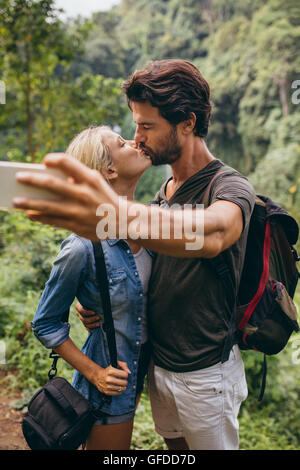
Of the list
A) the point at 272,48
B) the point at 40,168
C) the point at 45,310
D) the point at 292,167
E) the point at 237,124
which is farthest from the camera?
the point at 237,124

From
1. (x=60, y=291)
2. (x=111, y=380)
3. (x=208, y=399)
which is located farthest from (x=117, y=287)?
(x=208, y=399)

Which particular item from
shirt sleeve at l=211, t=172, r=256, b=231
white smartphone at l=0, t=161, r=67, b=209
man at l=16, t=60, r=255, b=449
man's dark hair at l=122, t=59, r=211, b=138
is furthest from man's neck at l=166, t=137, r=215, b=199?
white smartphone at l=0, t=161, r=67, b=209

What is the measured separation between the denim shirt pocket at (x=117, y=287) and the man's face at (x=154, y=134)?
1.73 ft

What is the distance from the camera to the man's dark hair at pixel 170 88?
61.0 inches

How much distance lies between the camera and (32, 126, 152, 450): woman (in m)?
1.44

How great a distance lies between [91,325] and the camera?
1544mm

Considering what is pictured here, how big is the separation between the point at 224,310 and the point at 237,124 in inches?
749

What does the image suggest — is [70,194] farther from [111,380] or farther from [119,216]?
[111,380]

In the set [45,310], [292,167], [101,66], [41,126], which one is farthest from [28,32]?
[101,66]

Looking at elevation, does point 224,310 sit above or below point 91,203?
below

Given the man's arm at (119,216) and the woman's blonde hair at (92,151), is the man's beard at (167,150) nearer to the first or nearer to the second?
the woman's blonde hair at (92,151)

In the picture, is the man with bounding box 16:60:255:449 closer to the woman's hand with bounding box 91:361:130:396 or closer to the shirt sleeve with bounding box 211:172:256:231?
the shirt sleeve with bounding box 211:172:256:231

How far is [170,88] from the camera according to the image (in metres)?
1.56
